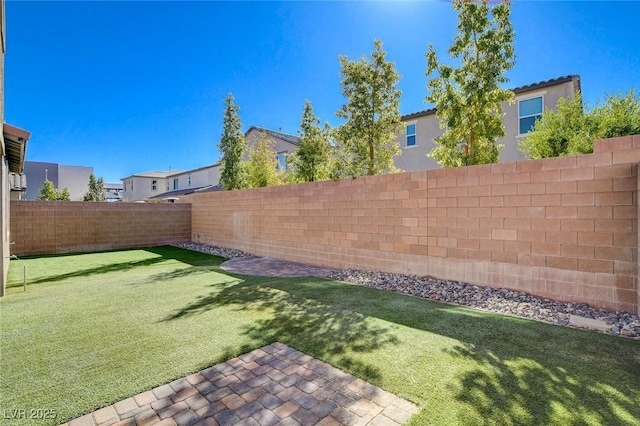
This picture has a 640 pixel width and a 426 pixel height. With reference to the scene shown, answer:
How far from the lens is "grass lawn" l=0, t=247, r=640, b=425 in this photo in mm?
2559

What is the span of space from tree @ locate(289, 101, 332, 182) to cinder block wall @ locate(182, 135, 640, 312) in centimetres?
174

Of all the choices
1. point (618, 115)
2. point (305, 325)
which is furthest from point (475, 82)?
point (305, 325)

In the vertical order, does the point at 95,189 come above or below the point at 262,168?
above

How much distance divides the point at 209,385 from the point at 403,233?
17.4ft

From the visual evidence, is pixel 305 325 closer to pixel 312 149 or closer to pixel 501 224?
pixel 501 224

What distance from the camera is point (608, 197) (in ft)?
14.9

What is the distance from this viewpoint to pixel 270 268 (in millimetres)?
8844

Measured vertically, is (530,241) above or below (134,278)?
above

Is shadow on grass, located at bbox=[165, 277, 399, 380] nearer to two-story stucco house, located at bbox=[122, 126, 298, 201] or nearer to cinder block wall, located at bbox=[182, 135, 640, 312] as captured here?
cinder block wall, located at bbox=[182, 135, 640, 312]

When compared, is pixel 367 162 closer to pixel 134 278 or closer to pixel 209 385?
pixel 134 278

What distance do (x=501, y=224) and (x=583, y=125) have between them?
244 inches

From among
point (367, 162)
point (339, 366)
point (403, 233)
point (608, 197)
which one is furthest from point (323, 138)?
point (339, 366)

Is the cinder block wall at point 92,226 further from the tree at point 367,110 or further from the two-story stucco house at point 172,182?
the two-story stucco house at point 172,182

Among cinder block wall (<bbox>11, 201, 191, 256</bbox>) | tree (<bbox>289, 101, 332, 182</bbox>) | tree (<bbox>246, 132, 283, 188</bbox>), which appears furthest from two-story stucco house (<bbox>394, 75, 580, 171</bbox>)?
cinder block wall (<bbox>11, 201, 191, 256</bbox>)
